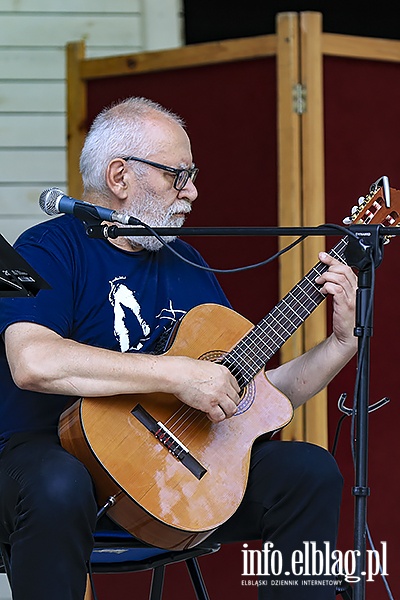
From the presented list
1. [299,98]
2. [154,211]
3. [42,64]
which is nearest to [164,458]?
[154,211]

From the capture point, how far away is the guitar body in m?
2.08

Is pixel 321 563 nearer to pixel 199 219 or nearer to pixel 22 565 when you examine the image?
pixel 22 565

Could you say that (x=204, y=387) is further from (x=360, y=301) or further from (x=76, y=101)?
(x=76, y=101)

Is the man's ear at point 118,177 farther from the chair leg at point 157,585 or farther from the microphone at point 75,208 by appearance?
the chair leg at point 157,585

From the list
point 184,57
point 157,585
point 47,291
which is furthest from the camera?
point 184,57

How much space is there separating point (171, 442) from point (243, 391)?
221 millimetres

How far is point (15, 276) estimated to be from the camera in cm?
193

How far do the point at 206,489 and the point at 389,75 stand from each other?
1620 mm

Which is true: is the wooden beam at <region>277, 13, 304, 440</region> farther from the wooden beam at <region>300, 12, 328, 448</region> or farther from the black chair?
the black chair

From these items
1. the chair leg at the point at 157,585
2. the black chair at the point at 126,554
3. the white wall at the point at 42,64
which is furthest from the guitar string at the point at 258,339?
the white wall at the point at 42,64

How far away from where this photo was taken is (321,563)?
80.7 inches

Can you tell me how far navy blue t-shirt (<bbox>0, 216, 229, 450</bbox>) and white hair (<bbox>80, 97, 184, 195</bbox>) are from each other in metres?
0.19

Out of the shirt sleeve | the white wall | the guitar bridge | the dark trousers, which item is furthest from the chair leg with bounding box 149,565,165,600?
the white wall

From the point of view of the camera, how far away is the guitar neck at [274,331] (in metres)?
2.28
